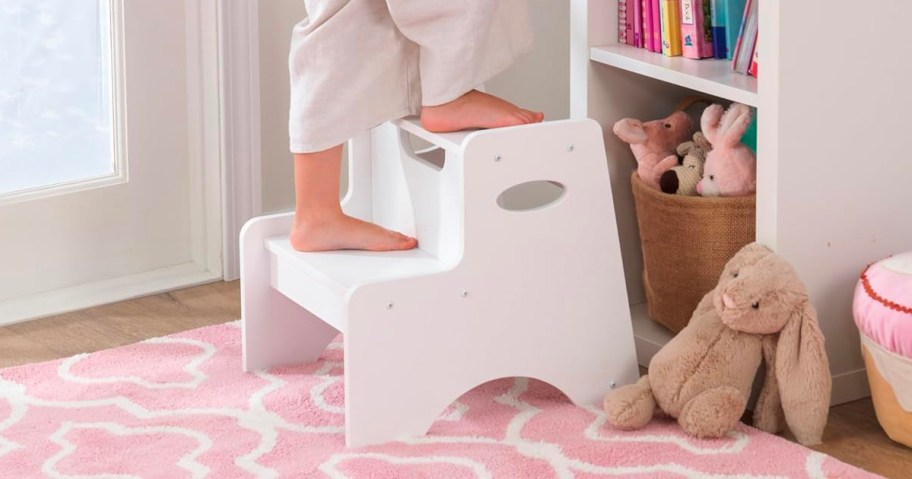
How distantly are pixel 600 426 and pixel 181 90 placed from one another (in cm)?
109

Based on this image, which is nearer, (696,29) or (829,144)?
(829,144)

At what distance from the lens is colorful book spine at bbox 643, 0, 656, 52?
207cm

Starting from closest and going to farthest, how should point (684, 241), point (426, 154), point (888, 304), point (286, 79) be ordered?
point (888, 304) < point (684, 241) < point (426, 154) < point (286, 79)

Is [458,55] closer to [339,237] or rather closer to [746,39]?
[339,237]

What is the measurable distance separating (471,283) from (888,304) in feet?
1.75

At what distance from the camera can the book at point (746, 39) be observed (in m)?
1.92

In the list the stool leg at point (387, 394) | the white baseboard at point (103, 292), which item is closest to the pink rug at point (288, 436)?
the stool leg at point (387, 394)

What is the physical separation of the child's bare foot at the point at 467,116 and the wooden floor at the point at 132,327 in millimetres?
607

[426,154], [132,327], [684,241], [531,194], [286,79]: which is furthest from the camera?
[531,194]

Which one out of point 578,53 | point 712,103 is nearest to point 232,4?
point 578,53

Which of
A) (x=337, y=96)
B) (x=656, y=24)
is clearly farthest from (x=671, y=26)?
(x=337, y=96)

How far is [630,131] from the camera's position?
2047 mm

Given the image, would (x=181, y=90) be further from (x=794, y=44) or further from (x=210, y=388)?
(x=794, y=44)

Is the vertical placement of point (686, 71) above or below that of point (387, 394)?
above
